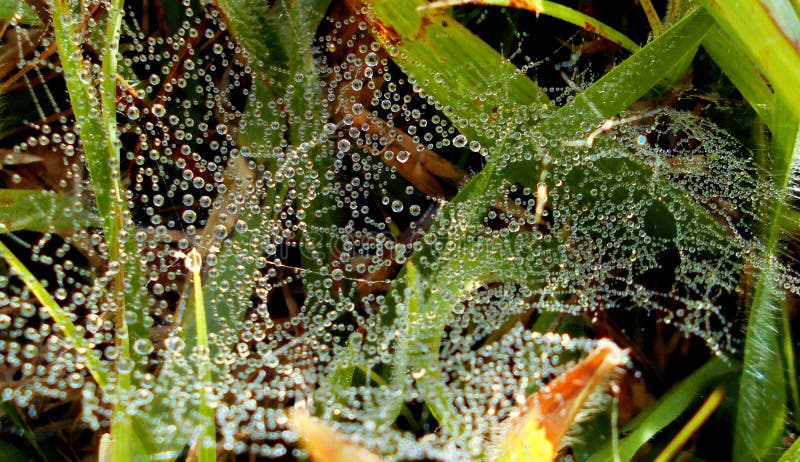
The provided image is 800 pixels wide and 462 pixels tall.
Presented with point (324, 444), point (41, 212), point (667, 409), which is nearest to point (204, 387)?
point (324, 444)

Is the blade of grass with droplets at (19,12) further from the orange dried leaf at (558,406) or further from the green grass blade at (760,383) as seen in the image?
the green grass blade at (760,383)

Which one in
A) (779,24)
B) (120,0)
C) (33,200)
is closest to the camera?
(779,24)

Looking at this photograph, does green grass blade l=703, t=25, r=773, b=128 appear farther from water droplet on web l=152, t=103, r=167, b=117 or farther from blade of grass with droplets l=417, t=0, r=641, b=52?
water droplet on web l=152, t=103, r=167, b=117

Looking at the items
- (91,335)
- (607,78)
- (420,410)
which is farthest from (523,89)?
(91,335)

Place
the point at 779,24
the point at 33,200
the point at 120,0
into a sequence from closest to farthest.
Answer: the point at 779,24 < the point at 120,0 < the point at 33,200

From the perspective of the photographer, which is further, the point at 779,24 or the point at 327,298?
the point at 327,298

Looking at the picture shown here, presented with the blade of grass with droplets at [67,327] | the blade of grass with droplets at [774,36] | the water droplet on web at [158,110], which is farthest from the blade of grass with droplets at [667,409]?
the water droplet on web at [158,110]

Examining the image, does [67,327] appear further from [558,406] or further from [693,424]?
[693,424]

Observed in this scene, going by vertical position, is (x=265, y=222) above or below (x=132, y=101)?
below

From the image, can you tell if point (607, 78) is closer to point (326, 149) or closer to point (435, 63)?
point (435, 63)
